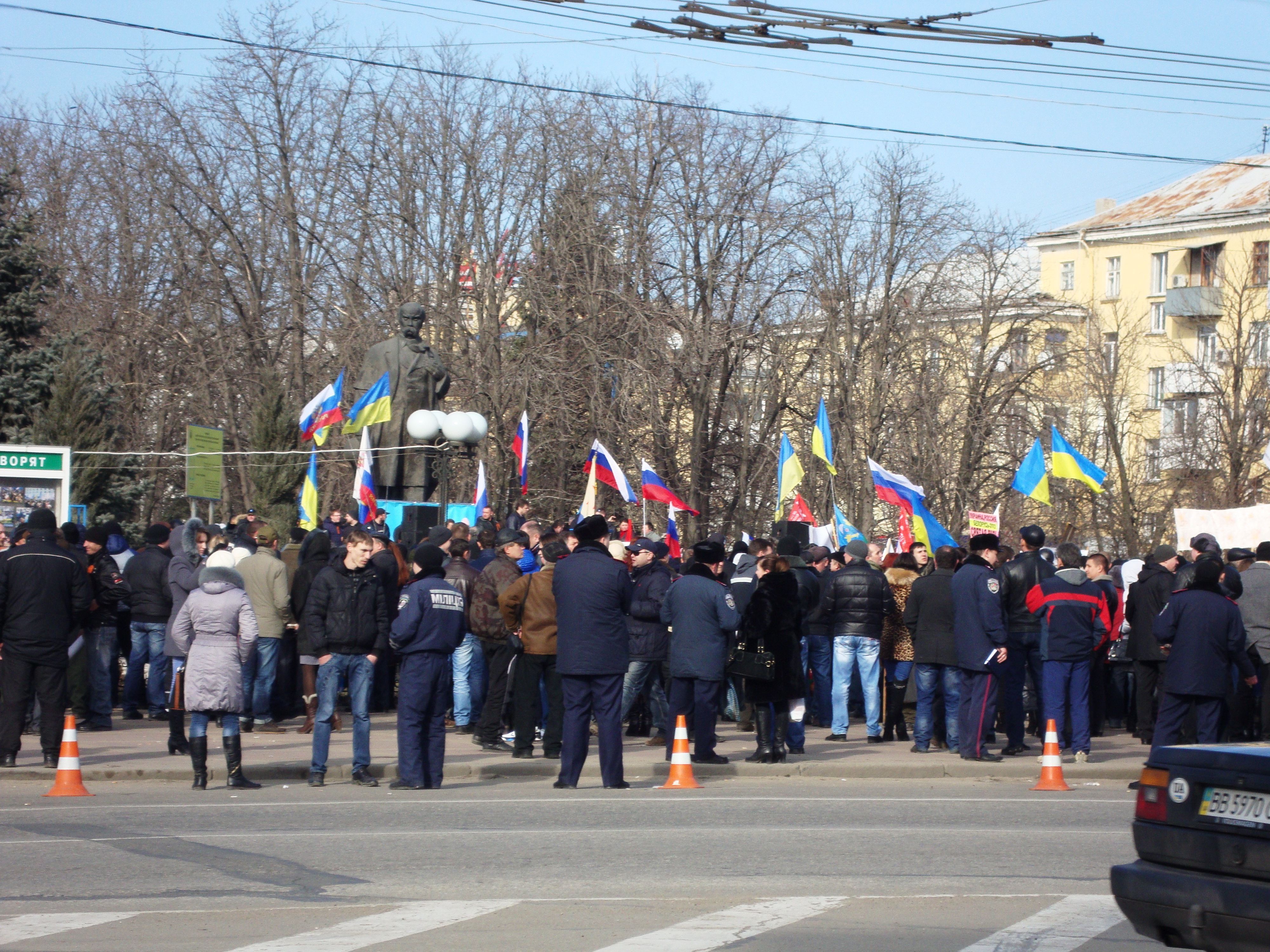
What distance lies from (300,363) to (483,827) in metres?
31.3

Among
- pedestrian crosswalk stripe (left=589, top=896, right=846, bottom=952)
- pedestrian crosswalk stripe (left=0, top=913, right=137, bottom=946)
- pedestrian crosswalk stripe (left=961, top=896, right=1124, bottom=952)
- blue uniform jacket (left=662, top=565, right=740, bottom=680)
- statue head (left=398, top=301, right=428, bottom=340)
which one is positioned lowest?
pedestrian crosswalk stripe (left=0, top=913, right=137, bottom=946)

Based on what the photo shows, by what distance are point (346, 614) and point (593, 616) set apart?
1951 mm

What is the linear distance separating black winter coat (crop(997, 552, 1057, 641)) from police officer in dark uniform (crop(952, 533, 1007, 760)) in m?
0.72

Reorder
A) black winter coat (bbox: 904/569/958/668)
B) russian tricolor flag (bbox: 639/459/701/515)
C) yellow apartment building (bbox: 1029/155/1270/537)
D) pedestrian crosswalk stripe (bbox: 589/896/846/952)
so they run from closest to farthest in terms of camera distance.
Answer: pedestrian crosswalk stripe (bbox: 589/896/846/952) → black winter coat (bbox: 904/569/958/668) → russian tricolor flag (bbox: 639/459/701/515) → yellow apartment building (bbox: 1029/155/1270/537)

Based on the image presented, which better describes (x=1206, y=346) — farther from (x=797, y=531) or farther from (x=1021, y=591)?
(x=1021, y=591)

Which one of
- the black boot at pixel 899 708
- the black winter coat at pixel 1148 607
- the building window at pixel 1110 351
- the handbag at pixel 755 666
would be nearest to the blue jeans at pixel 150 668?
the handbag at pixel 755 666

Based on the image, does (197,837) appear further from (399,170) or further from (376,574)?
(399,170)

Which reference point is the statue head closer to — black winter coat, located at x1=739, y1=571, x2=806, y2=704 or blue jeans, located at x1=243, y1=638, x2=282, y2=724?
blue jeans, located at x1=243, y1=638, x2=282, y2=724

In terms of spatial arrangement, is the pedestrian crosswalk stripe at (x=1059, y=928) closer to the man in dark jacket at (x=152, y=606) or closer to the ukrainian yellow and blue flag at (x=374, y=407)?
the man in dark jacket at (x=152, y=606)

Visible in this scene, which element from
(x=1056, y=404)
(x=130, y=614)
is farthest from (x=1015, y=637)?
(x=1056, y=404)

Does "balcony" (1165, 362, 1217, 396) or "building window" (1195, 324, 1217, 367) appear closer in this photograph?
"balcony" (1165, 362, 1217, 396)

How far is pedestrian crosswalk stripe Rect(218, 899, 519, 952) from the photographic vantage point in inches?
281

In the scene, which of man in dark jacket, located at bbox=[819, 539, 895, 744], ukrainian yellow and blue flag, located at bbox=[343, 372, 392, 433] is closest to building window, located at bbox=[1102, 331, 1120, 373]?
ukrainian yellow and blue flag, located at bbox=[343, 372, 392, 433]

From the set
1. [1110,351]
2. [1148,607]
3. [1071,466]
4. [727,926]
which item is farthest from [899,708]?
[1110,351]
